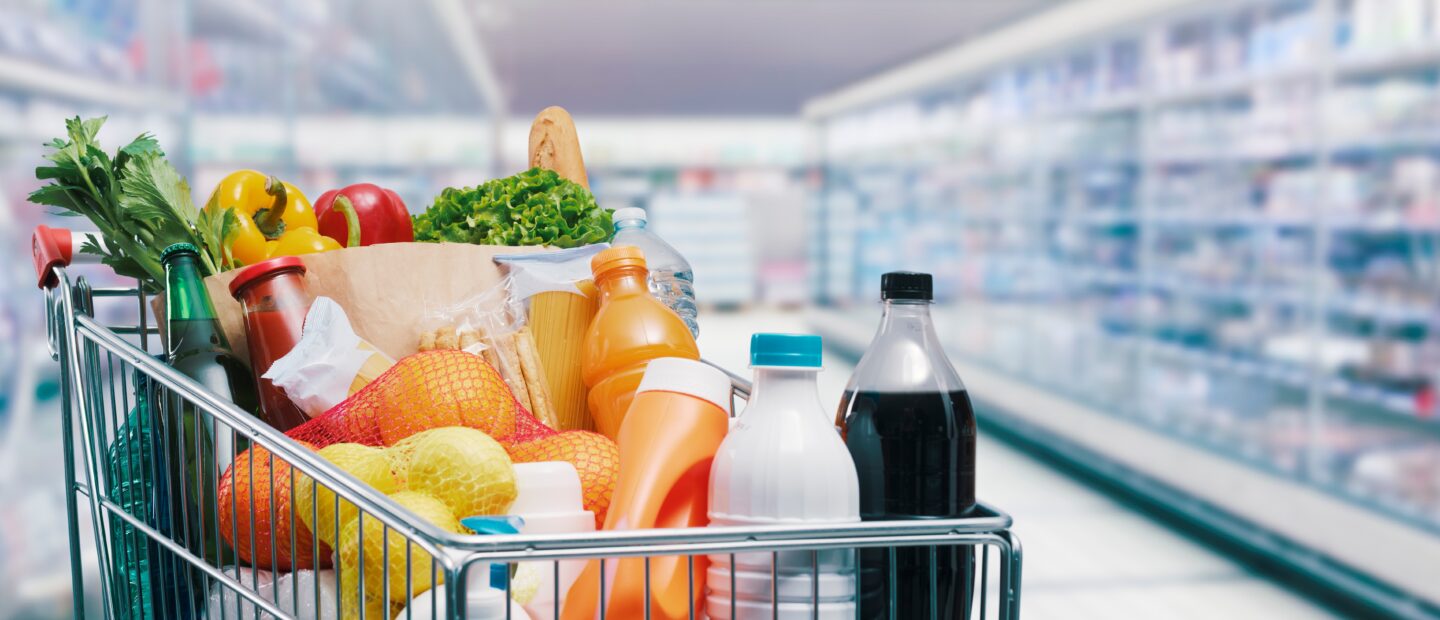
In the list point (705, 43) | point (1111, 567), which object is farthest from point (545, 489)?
point (705, 43)

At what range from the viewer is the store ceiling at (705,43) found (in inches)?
340

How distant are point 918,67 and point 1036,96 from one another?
7.03 feet

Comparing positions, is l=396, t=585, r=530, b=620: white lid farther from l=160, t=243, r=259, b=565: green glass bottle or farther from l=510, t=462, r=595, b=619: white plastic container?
l=160, t=243, r=259, b=565: green glass bottle

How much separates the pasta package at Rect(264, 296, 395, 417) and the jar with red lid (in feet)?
0.05

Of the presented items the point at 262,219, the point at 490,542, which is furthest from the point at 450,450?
the point at 262,219

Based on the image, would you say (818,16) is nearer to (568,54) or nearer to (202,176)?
(568,54)

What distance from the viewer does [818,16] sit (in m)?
9.05

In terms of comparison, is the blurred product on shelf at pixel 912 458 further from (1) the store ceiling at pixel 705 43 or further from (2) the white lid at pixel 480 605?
(1) the store ceiling at pixel 705 43

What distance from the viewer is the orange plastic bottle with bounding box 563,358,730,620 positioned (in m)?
0.77

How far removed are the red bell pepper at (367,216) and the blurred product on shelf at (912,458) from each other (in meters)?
0.66

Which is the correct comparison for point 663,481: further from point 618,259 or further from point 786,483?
point 618,259

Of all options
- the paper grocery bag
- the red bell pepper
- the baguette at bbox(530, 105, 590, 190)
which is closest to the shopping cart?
the paper grocery bag

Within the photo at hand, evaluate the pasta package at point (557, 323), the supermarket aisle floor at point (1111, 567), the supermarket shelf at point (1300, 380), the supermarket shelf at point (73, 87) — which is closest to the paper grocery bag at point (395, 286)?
the pasta package at point (557, 323)

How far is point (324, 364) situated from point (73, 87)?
167 centimetres
